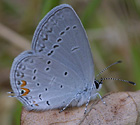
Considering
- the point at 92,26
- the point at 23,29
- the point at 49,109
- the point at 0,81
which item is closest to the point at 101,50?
the point at 92,26

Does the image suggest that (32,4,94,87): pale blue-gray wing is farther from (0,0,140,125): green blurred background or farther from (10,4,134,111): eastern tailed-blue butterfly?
(0,0,140,125): green blurred background

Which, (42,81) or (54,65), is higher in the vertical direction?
(54,65)

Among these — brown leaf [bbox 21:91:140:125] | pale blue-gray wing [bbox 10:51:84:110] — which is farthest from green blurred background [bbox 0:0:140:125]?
brown leaf [bbox 21:91:140:125]

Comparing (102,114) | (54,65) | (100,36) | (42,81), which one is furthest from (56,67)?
(100,36)

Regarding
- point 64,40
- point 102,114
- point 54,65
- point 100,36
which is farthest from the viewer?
point 100,36

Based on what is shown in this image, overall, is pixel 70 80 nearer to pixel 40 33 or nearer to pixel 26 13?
pixel 40 33

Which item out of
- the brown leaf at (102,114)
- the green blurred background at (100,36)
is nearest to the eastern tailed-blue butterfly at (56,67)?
the brown leaf at (102,114)

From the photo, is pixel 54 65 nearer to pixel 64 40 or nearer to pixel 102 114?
pixel 64 40

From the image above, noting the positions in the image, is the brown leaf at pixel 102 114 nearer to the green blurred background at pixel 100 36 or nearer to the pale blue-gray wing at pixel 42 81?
the pale blue-gray wing at pixel 42 81
